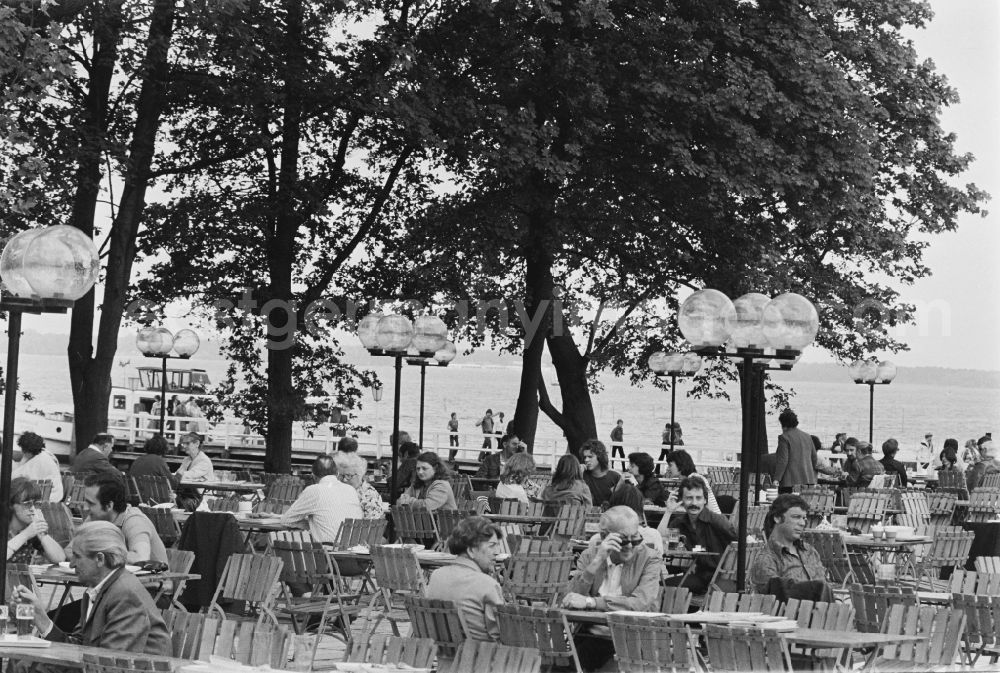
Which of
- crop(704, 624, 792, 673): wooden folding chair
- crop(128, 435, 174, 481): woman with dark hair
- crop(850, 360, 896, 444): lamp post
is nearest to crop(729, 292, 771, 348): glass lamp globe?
crop(704, 624, 792, 673): wooden folding chair

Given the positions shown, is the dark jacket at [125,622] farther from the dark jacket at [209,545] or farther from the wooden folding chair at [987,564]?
the wooden folding chair at [987,564]

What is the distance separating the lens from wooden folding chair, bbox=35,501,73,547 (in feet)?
47.6

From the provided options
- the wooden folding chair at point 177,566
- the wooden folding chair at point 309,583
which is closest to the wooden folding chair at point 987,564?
the wooden folding chair at point 309,583

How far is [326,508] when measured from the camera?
49.1ft

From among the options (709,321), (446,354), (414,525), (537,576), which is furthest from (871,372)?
(537,576)

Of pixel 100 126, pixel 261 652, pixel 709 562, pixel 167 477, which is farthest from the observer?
pixel 100 126

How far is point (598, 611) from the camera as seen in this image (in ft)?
33.8

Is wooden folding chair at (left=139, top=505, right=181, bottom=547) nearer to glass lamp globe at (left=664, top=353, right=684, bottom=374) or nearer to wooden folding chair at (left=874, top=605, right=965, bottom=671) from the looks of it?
wooden folding chair at (left=874, top=605, right=965, bottom=671)

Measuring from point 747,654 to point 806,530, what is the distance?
7957mm

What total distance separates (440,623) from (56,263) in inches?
127

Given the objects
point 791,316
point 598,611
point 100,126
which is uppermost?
point 100,126

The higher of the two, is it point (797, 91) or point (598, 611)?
point (797, 91)

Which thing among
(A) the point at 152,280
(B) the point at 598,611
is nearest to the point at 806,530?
(B) the point at 598,611

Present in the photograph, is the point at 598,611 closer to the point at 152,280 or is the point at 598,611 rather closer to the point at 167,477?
the point at 167,477
